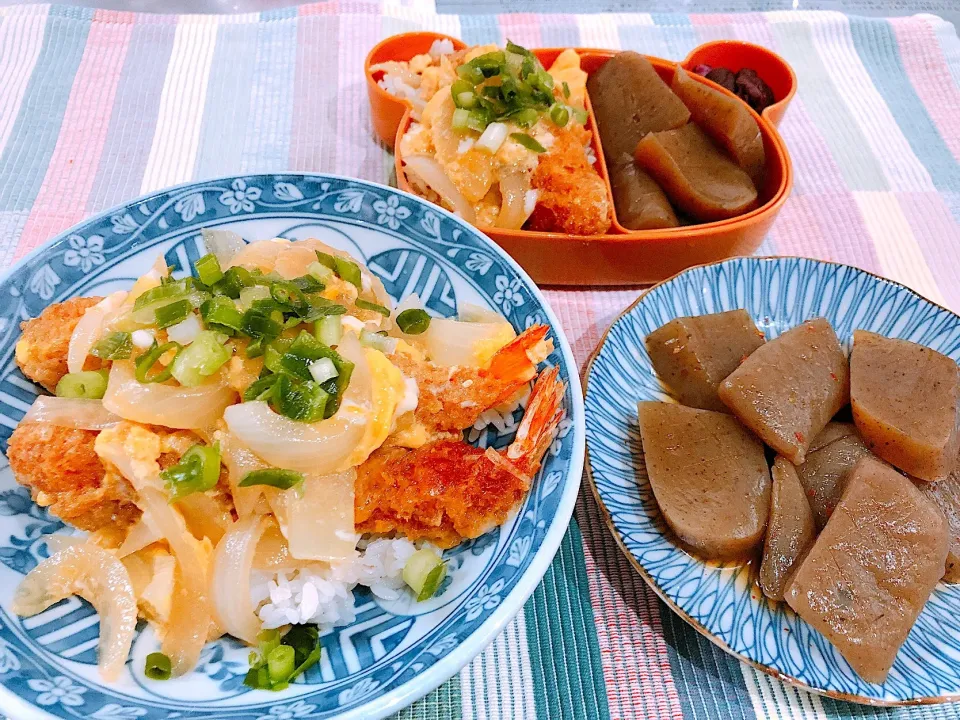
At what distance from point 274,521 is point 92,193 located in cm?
179

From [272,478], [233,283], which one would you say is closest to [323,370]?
[272,478]

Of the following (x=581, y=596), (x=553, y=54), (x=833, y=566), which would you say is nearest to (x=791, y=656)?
(x=833, y=566)

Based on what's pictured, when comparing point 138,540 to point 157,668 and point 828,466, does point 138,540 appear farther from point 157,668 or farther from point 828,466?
point 828,466

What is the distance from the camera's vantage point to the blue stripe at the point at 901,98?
283cm

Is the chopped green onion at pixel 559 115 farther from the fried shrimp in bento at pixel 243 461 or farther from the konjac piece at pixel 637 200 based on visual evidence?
the fried shrimp in bento at pixel 243 461

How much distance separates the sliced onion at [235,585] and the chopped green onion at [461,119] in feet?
4.88

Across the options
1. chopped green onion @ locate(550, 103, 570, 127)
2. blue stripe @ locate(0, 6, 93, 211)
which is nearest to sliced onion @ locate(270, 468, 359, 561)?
chopped green onion @ locate(550, 103, 570, 127)

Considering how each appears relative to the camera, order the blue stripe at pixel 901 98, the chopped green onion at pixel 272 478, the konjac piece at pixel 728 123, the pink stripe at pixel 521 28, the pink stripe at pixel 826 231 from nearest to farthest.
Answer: the chopped green onion at pixel 272 478
the konjac piece at pixel 728 123
the pink stripe at pixel 826 231
the blue stripe at pixel 901 98
the pink stripe at pixel 521 28

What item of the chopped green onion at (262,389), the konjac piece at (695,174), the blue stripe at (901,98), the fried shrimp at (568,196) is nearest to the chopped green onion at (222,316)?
the chopped green onion at (262,389)

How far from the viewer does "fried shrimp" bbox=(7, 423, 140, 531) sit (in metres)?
1.27

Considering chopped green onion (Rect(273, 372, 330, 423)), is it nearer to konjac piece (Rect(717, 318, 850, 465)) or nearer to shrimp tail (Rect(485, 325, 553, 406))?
shrimp tail (Rect(485, 325, 553, 406))

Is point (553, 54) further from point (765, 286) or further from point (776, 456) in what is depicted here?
point (776, 456)

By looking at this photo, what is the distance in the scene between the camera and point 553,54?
2691 millimetres

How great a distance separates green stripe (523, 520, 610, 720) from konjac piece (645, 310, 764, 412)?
59 cm
